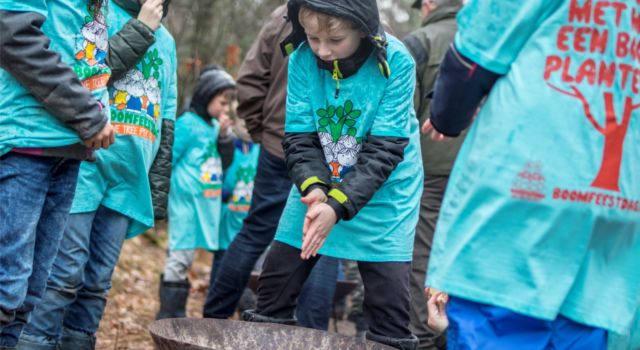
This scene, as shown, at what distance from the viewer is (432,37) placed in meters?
→ 5.86

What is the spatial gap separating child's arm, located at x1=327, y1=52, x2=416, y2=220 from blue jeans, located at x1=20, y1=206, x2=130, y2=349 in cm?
139

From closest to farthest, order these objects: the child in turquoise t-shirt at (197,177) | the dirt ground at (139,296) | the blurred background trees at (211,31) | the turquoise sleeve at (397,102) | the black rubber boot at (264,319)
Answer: the turquoise sleeve at (397,102)
the black rubber boot at (264,319)
the dirt ground at (139,296)
the child in turquoise t-shirt at (197,177)
the blurred background trees at (211,31)

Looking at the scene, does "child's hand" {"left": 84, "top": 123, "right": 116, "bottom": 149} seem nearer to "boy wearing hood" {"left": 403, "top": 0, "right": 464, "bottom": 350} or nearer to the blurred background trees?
"boy wearing hood" {"left": 403, "top": 0, "right": 464, "bottom": 350}

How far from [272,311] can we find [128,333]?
99.4 inches

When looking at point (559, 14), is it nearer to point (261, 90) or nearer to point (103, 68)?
point (103, 68)

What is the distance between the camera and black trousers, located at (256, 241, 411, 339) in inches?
155

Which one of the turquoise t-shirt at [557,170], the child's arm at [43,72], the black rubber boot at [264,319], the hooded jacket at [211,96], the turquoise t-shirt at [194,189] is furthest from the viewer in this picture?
the hooded jacket at [211,96]

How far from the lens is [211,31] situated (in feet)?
38.2

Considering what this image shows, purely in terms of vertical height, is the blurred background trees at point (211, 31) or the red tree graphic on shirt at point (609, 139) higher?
the red tree graphic on shirt at point (609, 139)

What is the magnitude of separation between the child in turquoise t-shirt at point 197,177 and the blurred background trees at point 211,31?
131 inches

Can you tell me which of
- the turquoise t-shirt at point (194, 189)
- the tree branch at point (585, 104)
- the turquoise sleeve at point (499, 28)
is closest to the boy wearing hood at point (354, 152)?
the turquoise sleeve at point (499, 28)

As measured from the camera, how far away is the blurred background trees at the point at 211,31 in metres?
11.1

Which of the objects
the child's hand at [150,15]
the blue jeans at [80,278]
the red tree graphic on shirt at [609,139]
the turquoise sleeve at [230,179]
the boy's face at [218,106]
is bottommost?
the turquoise sleeve at [230,179]

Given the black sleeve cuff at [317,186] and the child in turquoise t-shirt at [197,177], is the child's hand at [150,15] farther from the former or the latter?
the child in turquoise t-shirt at [197,177]
